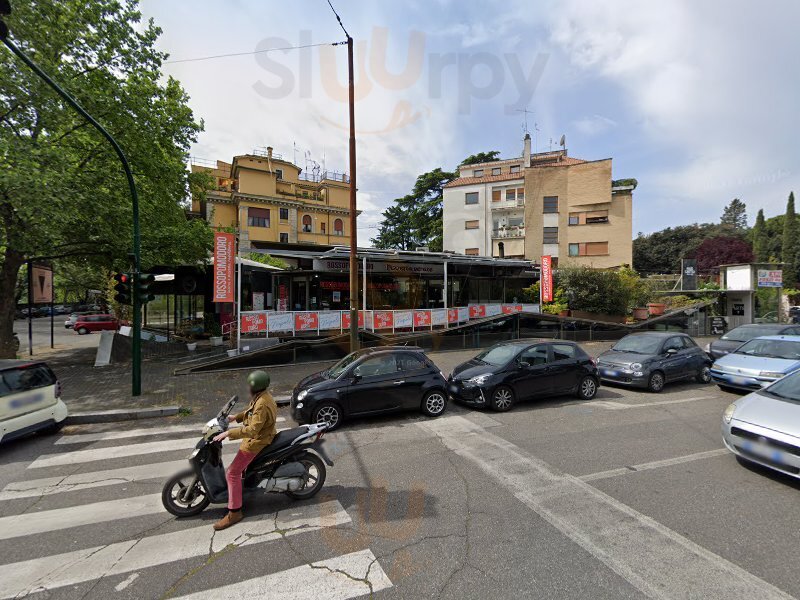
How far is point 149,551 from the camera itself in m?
3.29

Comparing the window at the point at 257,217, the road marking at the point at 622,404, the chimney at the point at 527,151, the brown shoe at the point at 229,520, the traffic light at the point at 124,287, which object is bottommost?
the road marking at the point at 622,404

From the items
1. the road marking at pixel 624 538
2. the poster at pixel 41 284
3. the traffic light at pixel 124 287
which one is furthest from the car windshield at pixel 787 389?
the poster at pixel 41 284

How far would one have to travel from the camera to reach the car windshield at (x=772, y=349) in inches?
343

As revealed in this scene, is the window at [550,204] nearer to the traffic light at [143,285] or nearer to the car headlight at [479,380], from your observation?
the car headlight at [479,380]

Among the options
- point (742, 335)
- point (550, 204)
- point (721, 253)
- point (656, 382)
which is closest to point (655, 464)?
point (656, 382)

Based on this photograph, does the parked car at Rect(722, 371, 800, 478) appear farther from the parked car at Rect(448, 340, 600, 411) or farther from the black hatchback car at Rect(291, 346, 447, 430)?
the black hatchback car at Rect(291, 346, 447, 430)

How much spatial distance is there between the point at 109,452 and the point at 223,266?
7.54 m

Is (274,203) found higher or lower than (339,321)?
higher

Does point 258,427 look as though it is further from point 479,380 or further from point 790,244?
point 790,244

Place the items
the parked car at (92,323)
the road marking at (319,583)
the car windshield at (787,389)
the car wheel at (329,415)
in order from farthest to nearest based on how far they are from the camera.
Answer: the parked car at (92,323) → the car wheel at (329,415) → the car windshield at (787,389) → the road marking at (319,583)

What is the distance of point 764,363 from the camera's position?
28.2ft

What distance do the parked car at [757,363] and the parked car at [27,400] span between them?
46.3 feet

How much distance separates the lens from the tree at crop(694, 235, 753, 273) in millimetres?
50031

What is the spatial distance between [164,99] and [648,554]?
17.2 m
